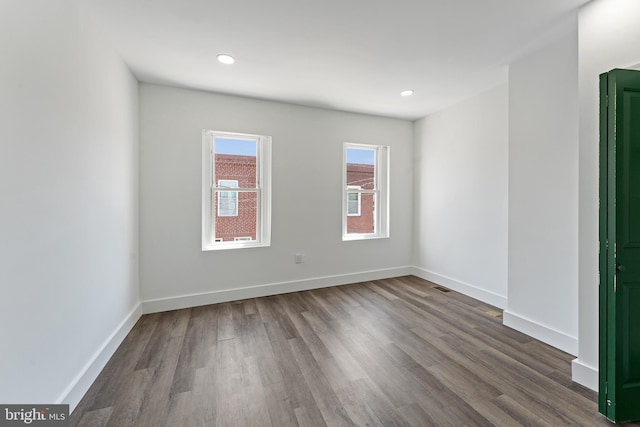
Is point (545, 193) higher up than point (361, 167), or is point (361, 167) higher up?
point (361, 167)

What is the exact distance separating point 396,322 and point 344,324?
57cm

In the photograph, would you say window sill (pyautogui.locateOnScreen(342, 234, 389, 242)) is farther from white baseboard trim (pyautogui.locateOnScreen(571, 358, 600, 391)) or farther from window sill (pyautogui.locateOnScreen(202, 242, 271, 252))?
white baseboard trim (pyautogui.locateOnScreen(571, 358, 600, 391))

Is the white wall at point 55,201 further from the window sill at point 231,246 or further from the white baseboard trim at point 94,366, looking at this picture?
the window sill at point 231,246

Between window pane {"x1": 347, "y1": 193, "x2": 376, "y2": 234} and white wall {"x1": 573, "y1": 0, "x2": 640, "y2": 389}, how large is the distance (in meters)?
2.78

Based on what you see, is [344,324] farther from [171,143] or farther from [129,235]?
[171,143]

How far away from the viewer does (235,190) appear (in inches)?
139

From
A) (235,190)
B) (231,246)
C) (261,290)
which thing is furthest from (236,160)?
(261,290)

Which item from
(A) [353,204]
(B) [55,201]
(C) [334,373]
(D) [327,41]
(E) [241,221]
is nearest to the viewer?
(B) [55,201]

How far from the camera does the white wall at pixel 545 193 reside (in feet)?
7.22

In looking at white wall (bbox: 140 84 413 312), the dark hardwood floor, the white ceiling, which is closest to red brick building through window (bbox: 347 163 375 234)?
white wall (bbox: 140 84 413 312)

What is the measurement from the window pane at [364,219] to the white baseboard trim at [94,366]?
3.08m

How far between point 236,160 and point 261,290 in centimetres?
185

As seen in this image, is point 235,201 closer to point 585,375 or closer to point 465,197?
point 465,197

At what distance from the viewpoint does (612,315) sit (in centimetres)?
151
